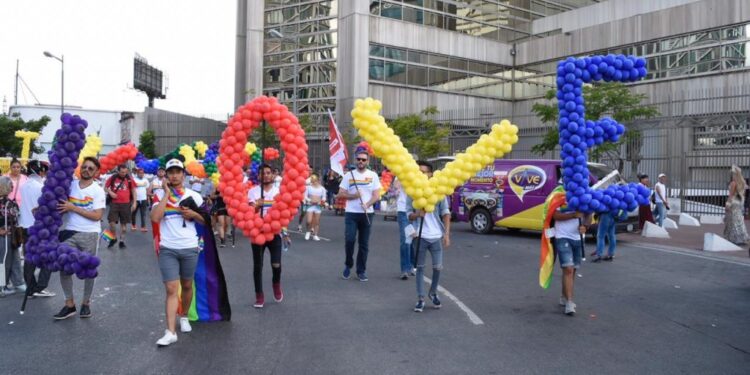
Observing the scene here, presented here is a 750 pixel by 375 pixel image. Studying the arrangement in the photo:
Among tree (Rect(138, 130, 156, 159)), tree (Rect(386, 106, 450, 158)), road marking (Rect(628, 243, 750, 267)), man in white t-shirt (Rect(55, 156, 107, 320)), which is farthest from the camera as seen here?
tree (Rect(138, 130, 156, 159))

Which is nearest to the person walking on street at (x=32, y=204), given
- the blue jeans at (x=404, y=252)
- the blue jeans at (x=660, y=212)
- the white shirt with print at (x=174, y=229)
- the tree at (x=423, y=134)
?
the white shirt with print at (x=174, y=229)

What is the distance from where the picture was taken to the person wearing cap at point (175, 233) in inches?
241

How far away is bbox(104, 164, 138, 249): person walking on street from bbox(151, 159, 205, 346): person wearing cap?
7.25 m

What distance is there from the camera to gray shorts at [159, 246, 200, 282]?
612 centimetres

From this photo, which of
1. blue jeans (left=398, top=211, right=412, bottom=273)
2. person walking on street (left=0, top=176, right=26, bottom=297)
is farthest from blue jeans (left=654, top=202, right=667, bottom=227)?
person walking on street (left=0, top=176, right=26, bottom=297)

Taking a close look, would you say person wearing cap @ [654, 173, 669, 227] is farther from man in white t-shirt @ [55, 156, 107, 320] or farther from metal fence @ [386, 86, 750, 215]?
man in white t-shirt @ [55, 156, 107, 320]

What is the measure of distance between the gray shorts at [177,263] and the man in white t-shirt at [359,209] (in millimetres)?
3492

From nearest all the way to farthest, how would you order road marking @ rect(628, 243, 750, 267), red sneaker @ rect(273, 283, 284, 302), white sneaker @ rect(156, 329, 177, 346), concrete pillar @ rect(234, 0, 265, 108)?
1. white sneaker @ rect(156, 329, 177, 346)
2. red sneaker @ rect(273, 283, 284, 302)
3. road marking @ rect(628, 243, 750, 267)
4. concrete pillar @ rect(234, 0, 265, 108)

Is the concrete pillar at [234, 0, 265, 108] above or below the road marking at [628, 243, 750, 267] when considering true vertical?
above

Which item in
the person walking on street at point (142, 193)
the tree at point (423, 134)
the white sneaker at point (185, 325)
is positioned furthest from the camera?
the tree at point (423, 134)

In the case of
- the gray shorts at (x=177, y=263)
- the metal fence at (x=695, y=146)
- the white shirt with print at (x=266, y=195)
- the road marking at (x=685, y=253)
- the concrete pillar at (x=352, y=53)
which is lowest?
the road marking at (x=685, y=253)

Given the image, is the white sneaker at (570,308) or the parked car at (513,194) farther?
the parked car at (513,194)

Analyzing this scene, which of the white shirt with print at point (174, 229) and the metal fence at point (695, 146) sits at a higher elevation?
the metal fence at point (695, 146)

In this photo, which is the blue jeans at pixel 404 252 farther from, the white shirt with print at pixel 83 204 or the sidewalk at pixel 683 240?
the sidewalk at pixel 683 240
